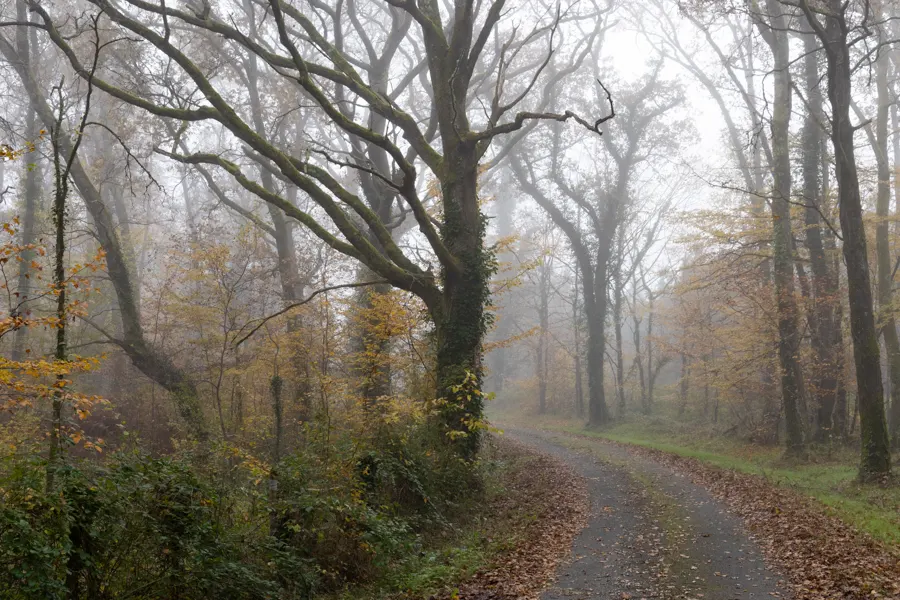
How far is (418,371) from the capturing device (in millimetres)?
15352

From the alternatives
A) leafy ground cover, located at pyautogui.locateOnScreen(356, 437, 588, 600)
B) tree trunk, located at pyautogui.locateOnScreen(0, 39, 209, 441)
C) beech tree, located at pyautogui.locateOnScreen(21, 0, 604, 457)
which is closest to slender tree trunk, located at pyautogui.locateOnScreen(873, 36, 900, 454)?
leafy ground cover, located at pyautogui.locateOnScreen(356, 437, 588, 600)

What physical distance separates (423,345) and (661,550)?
26.2 feet

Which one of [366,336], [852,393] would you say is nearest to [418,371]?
[366,336]

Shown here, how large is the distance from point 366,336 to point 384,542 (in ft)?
26.8

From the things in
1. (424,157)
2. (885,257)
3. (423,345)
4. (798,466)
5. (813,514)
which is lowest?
(798,466)

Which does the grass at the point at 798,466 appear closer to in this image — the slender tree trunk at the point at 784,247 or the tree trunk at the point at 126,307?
the slender tree trunk at the point at 784,247

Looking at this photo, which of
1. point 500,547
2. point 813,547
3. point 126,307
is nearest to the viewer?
point 813,547

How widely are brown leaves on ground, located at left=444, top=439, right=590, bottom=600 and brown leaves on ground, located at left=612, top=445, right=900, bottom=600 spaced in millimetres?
2634

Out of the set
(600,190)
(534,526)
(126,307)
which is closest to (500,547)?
(534,526)

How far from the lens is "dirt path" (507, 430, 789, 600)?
6.67 meters

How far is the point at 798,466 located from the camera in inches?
570

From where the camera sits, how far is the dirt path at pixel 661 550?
263 inches

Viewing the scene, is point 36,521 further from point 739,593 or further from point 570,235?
point 570,235

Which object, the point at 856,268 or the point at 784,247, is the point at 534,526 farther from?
the point at 784,247
